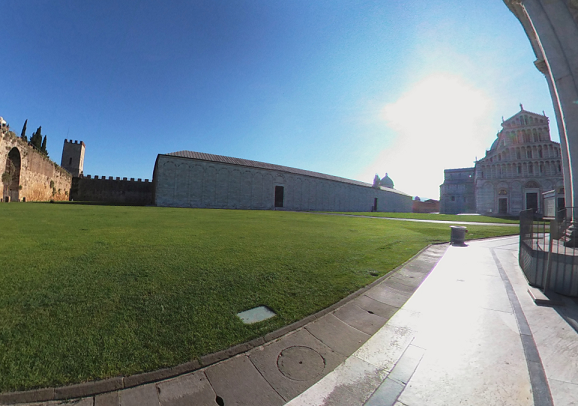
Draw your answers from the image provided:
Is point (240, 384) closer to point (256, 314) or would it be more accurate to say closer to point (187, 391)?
point (187, 391)

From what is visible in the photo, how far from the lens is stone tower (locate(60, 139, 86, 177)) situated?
4841cm

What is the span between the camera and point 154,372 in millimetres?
1978

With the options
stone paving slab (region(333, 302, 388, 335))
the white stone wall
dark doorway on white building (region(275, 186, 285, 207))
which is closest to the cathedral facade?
the white stone wall

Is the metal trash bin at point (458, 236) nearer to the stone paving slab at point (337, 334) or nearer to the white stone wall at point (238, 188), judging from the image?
the stone paving slab at point (337, 334)

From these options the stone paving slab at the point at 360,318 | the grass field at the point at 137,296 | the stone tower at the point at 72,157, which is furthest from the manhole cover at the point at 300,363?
the stone tower at the point at 72,157

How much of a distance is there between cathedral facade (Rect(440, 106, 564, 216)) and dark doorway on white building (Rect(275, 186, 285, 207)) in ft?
131

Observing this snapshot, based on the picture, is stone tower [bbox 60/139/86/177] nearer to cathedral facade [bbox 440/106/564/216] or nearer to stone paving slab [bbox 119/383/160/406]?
stone paving slab [bbox 119/383/160/406]

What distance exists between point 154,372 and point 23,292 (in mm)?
2964

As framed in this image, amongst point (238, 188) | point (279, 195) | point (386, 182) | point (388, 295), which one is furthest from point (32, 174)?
point (386, 182)

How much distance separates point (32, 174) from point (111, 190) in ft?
51.7

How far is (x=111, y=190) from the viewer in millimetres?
41062

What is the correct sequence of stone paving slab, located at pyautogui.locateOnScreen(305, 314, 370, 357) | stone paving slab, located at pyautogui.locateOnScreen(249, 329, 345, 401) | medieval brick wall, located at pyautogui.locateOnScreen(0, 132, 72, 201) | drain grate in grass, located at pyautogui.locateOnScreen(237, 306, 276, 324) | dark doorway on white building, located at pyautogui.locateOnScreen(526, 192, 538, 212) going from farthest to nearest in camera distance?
dark doorway on white building, located at pyautogui.locateOnScreen(526, 192, 538, 212)
medieval brick wall, located at pyautogui.locateOnScreen(0, 132, 72, 201)
drain grate in grass, located at pyautogui.locateOnScreen(237, 306, 276, 324)
stone paving slab, located at pyautogui.locateOnScreen(305, 314, 370, 357)
stone paving slab, located at pyautogui.locateOnScreen(249, 329, 345, 401)

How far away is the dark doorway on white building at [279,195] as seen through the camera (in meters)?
43.9

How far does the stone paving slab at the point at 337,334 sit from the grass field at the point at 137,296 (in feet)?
0.88
